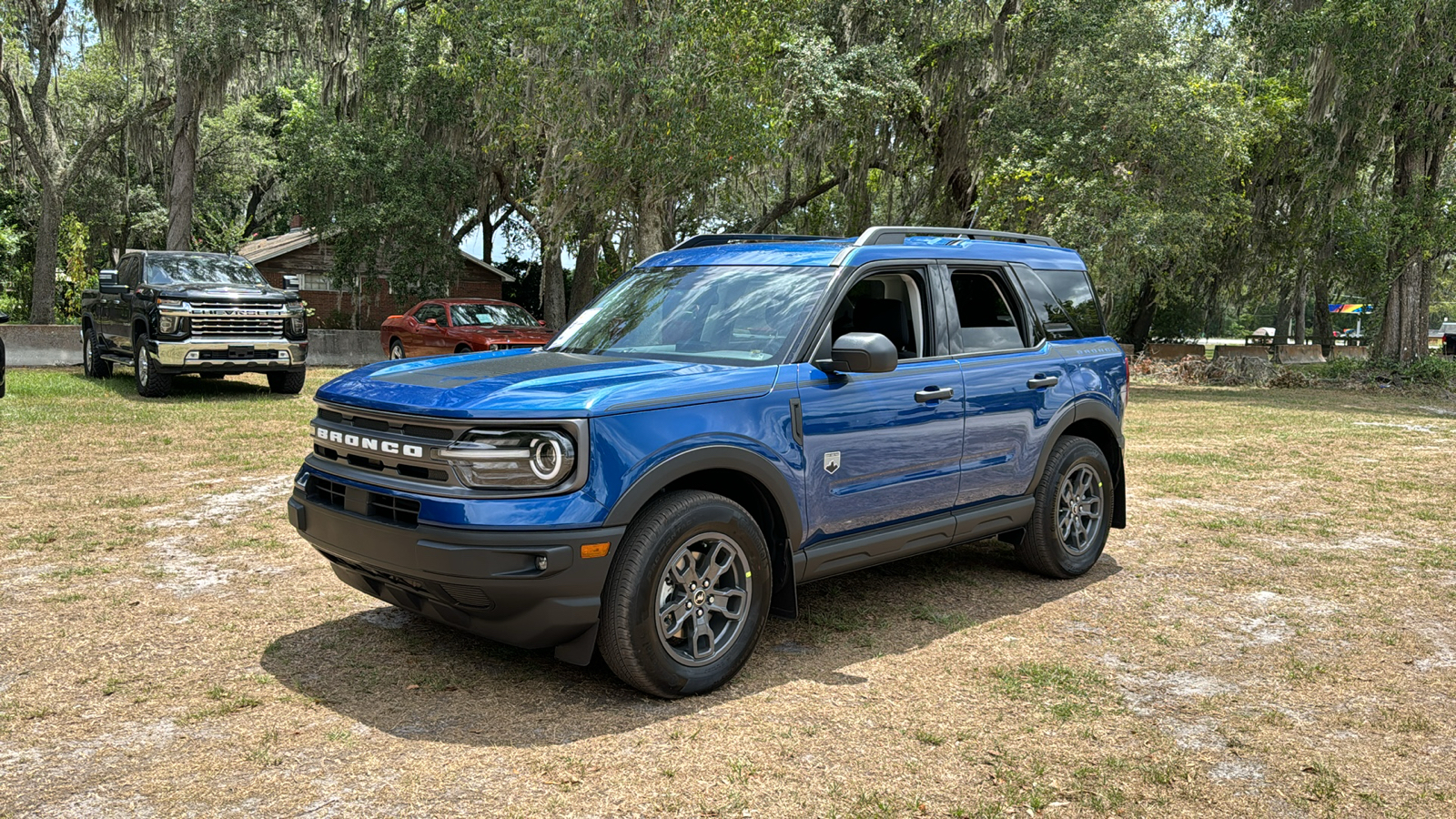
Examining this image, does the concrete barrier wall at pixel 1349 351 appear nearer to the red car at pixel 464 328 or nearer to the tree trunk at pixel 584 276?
the tree trunk at pixel 584 276

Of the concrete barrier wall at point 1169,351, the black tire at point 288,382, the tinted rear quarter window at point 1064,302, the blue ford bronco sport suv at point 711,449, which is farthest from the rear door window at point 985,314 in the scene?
the concrete barrier wall at point 1169,351

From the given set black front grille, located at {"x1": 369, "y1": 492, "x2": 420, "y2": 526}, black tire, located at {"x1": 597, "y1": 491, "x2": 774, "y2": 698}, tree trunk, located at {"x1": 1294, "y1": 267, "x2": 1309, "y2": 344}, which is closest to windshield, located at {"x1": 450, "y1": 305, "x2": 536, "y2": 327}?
black front grille, located at {"x1": 369, "y1": 492, "x2": 420, "y2": 526}

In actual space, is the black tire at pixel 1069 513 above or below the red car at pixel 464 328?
below

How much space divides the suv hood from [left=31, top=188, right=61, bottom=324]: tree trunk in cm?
2695

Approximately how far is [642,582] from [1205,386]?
23315mm

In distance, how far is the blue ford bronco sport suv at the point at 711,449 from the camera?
4.13 meters

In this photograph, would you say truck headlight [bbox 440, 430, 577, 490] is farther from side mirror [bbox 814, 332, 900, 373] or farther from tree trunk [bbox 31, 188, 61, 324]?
tree trunk [bbox 31, 188, 61, 324]

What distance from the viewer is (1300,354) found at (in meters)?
37.9

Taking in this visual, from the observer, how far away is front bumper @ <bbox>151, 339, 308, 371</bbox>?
14758mm

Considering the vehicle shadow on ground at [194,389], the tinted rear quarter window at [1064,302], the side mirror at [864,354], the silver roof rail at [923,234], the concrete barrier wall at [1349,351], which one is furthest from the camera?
the concrete barrier wall at [1349,351]

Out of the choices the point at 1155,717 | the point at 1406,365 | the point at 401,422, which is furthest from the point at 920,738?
the point at 1406,365

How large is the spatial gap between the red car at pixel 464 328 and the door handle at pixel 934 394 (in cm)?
1495

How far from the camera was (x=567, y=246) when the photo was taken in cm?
3450

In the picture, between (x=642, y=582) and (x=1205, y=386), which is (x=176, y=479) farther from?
(x=1205, y=386)
